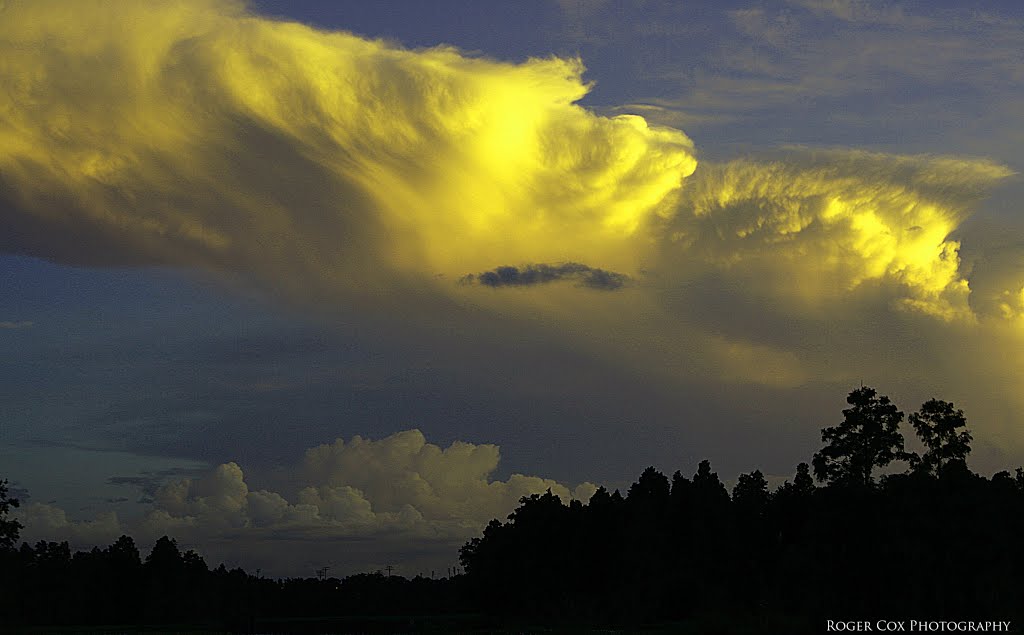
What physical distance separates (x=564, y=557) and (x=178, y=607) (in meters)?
85.6

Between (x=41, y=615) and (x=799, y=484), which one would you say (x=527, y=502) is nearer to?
(x=799, y=484)

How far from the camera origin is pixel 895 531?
90.9 m

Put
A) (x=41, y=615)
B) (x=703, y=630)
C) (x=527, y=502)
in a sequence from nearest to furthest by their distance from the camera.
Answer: (x=703, y=630)
(x=527, y=502)
(x=41, y=615)

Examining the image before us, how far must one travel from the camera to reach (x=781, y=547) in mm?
119562

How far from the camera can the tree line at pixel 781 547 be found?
88500 mm

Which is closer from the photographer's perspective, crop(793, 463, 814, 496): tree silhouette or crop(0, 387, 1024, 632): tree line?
crop(0, 387, 1024, 632): tree line

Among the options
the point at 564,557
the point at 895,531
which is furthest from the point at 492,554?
the point at 895,531

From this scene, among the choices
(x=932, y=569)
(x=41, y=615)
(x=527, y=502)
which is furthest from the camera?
(x=41, y=615)

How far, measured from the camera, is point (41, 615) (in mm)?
194000

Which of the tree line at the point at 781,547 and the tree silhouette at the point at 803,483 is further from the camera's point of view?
the tree silhouette at the point at 803,483

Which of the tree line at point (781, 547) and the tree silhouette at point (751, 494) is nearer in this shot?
the tree line at point (781, 547)

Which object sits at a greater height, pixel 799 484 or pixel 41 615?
pixel 799 484

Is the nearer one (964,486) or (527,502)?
(964,486)

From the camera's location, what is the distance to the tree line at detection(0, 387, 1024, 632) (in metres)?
88.5
